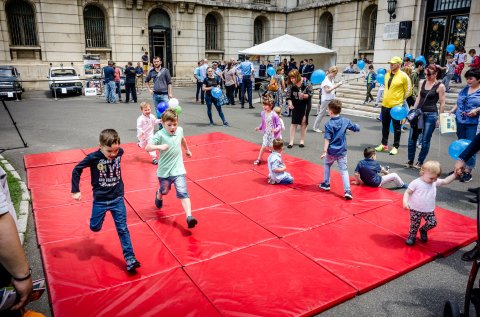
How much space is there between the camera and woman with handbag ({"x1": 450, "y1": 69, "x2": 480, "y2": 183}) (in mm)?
6867

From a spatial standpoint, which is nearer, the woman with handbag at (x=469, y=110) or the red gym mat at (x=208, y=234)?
the red gym mat at (x=208, y=234)

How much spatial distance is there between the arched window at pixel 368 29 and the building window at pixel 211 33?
11477 mm

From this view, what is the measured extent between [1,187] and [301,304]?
8.94 feet

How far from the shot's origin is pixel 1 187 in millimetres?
2004

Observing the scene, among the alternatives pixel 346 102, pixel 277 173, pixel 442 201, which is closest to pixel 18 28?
pixel 346 102

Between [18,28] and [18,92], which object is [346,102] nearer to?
[18,92]

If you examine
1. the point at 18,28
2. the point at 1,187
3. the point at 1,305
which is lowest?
the point at 1,305

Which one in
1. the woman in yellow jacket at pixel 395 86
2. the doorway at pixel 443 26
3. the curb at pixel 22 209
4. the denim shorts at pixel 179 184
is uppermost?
the doorway at pixel 443 26

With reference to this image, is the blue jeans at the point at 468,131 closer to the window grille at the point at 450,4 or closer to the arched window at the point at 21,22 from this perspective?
the window grille at the point at 450,4

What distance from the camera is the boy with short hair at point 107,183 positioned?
3908 mm

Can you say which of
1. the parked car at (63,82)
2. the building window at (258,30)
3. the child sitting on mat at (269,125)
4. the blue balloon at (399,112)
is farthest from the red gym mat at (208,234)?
the building window at (258,30)

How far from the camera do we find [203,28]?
28.8m

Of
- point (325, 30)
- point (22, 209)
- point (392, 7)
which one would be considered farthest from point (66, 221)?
point (325, 30)

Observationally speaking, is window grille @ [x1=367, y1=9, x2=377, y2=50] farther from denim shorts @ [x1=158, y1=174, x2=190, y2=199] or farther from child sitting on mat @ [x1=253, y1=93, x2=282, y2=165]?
denim shorts @ [x1=158, y1=174, x2=190, y2=199]
